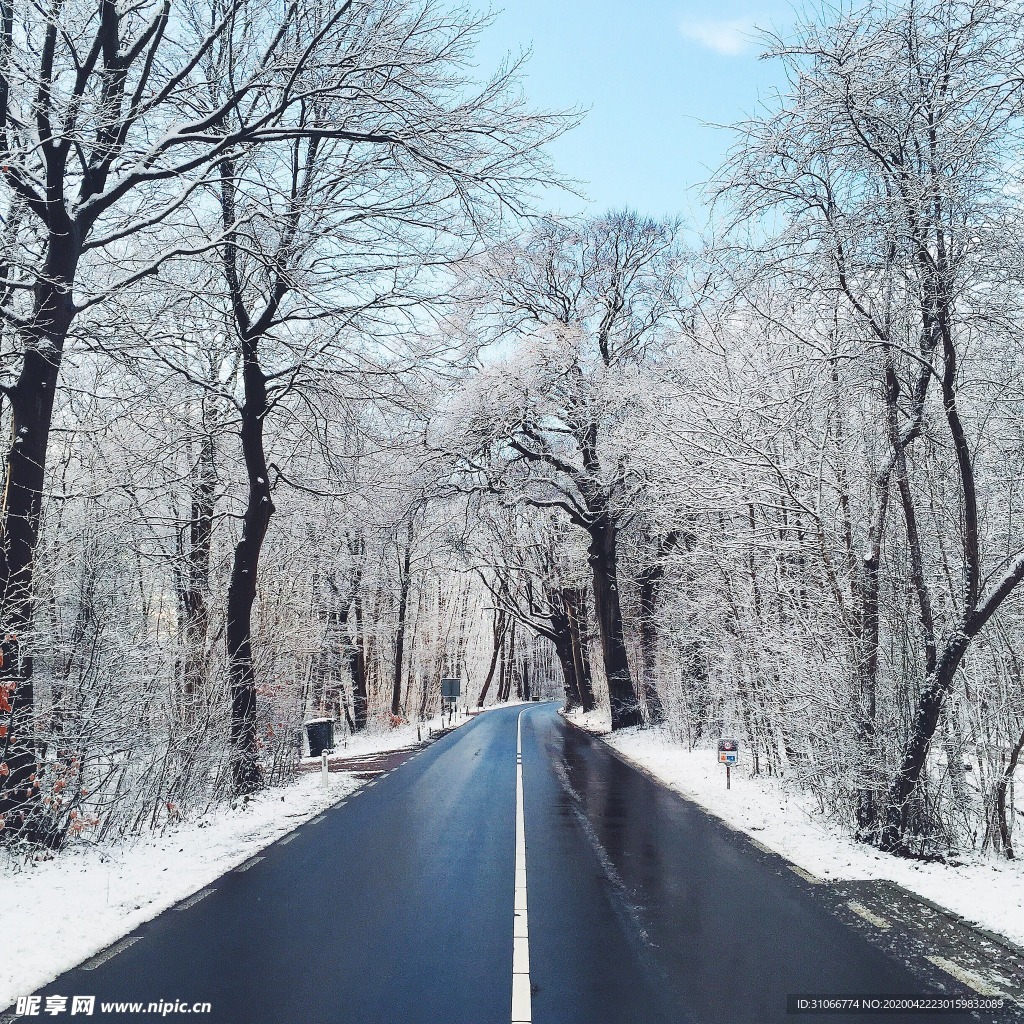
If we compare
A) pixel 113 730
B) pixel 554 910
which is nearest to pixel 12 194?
pixel 113 730

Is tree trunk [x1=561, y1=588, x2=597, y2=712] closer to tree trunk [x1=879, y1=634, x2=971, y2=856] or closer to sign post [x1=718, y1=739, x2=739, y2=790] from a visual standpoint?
sign post [x1=718, y1=739, x2=739, y2=790]

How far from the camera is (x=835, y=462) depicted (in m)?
10.7

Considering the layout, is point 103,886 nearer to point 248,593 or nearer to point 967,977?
point 248,593

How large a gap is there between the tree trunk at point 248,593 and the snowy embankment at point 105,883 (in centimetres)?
99

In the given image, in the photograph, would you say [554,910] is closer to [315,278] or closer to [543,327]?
[315,278]

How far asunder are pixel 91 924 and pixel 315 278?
895 centimetres

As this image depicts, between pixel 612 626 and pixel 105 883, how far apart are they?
19.8 metres

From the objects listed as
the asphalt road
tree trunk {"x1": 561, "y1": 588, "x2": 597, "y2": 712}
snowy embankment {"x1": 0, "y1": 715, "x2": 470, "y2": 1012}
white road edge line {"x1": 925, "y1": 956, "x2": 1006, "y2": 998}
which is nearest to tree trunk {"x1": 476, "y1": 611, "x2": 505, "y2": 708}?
tree trunk {"x1": 561, "y1": 588, "x2": 597, "y2": 712}

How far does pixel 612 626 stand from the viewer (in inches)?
1057

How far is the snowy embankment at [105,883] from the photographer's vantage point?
616 centimetres

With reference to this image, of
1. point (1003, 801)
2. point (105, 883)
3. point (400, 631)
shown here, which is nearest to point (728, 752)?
point (1003, 801)

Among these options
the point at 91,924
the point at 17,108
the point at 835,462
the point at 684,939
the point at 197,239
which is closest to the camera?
the point at 684,939

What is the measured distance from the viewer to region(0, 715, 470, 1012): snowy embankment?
20.2 feet

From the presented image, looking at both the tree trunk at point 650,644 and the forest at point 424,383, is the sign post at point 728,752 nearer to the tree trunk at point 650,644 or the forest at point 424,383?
the forest at point 424,383
